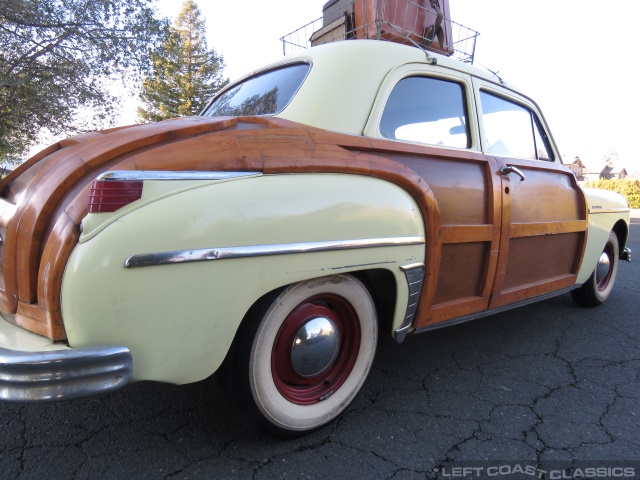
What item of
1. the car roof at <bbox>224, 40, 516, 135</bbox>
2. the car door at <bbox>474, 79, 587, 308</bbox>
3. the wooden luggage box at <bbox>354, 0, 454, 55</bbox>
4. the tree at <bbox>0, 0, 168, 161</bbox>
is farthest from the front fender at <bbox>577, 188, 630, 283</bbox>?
the tree at <bbox>0, 0, 168, 161</bbox>

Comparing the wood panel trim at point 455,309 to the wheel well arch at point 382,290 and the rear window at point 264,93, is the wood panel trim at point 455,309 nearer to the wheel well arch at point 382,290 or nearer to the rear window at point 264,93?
the wheel well arch at point 382,290

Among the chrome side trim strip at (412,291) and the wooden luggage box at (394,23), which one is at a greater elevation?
the wooden luggage box at (394,23)

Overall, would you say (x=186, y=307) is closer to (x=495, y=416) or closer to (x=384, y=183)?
(x=384, y=183)

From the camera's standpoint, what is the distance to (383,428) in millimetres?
1891

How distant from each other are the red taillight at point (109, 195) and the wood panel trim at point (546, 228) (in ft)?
6.98

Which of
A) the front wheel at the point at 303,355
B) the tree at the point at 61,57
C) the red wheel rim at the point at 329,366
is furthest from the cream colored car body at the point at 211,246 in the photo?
the tree at the point at 61,57

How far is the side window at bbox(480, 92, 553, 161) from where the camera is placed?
2.68 metres

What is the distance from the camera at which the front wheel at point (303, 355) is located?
5.24ft

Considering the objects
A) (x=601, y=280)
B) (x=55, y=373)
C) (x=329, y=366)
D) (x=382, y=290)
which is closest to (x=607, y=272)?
(x=601, y=280)

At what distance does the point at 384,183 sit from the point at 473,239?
701mm

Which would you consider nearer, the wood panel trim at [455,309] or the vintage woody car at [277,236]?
the vintage woody car at [277,236]

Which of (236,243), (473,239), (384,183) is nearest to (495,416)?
(473,239)

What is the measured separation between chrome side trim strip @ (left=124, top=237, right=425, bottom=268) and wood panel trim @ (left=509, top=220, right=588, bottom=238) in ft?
3.50

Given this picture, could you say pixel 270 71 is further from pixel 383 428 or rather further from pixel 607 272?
pixel 607 272
